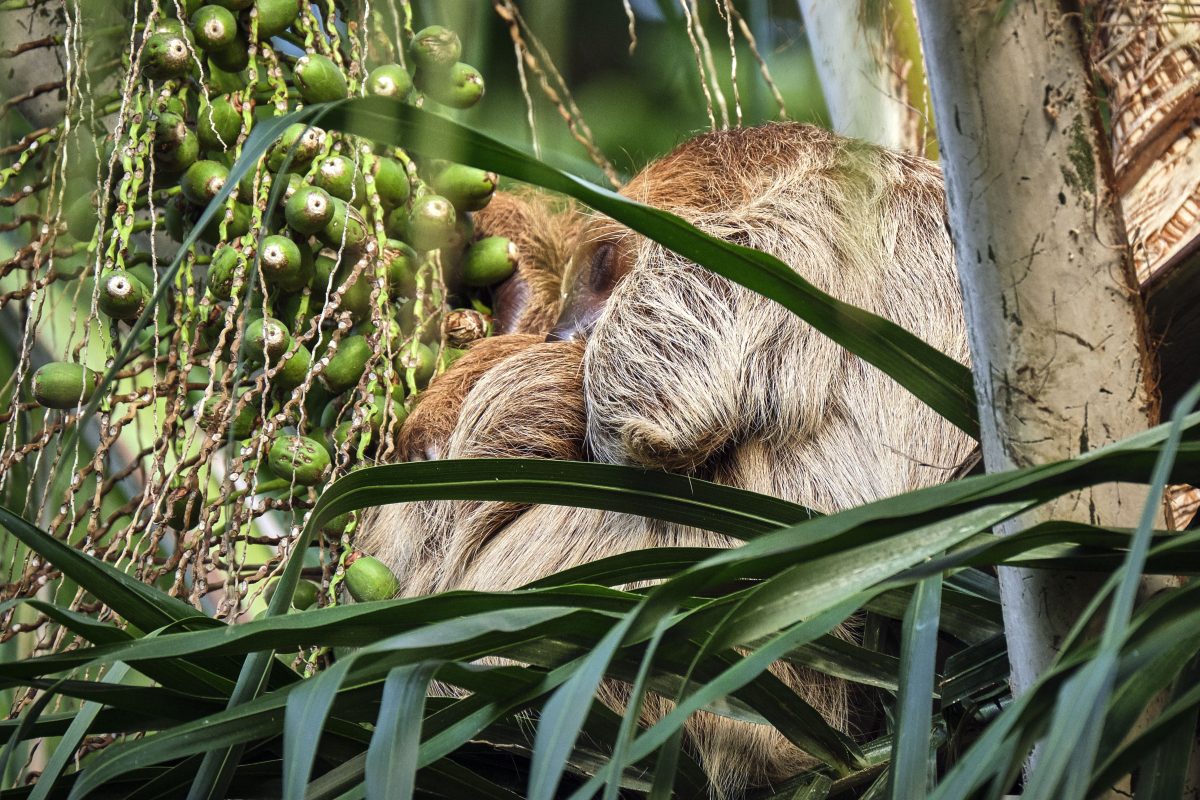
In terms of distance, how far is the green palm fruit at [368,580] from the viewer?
104cm

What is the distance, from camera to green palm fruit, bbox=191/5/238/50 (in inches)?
46.4

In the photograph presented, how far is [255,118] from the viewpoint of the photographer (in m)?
1.24

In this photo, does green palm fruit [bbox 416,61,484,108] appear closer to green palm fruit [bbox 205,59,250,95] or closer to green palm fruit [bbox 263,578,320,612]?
green palm fruit [bbox 205,59,250,95]

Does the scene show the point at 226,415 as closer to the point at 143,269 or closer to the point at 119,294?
the point at 119,294

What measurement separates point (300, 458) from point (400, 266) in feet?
0.76

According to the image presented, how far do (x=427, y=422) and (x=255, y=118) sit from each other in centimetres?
35

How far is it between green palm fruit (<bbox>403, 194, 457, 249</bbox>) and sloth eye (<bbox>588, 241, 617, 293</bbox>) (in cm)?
27

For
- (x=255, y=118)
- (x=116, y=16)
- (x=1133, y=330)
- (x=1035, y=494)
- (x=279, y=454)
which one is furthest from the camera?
(x=116, y=16)

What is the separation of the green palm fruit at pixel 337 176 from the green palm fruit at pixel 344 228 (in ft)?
0.05

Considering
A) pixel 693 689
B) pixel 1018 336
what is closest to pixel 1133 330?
pixel 1018 336

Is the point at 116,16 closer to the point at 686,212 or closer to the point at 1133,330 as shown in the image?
the point at 686,212

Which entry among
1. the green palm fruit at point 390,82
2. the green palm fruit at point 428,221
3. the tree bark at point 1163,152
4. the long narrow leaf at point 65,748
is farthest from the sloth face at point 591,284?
the long narrow leaf at point 65,748

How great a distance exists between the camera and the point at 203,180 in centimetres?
117

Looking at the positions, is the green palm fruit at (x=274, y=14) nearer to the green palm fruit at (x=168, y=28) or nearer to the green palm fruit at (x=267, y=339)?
the green palm fruit at (x=168, y=28)
